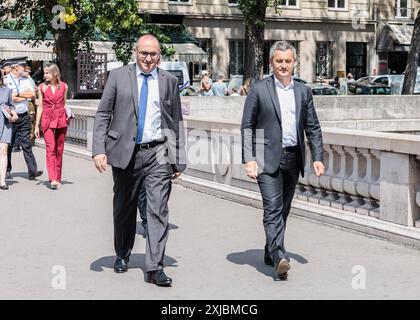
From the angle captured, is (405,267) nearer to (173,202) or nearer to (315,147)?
(315,147)

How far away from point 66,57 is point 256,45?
10087mm

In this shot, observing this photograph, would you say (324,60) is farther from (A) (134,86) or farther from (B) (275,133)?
(A) (134,86)

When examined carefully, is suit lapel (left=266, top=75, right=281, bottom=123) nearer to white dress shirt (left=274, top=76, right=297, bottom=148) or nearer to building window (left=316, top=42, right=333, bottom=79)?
white dress shirt (left=274, top=76, right=297, bottom=148)

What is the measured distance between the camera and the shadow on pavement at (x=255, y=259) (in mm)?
7902

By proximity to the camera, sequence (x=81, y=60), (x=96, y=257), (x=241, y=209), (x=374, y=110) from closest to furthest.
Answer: (x=96, y=257) → (x=241, y=209) → (x=81, y=60) → (x=374, y=110)

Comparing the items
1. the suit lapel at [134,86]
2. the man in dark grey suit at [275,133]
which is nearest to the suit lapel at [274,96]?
the man in dark grey suit at [275,133]

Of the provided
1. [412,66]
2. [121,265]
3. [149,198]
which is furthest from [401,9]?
[149,198]

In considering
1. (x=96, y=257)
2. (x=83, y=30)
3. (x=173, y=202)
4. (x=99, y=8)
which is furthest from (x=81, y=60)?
(x=96, y=257)

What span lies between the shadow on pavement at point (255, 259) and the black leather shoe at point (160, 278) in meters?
0.89

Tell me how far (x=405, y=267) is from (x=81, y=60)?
64.1 ft

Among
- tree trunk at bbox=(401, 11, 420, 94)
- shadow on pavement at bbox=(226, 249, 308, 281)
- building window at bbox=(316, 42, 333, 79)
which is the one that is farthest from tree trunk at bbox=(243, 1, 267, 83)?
shadow on pavement at bbox=(226, 249, 308, 281)

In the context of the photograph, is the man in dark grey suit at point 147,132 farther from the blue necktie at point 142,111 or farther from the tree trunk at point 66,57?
the tree trunk at point 66,57

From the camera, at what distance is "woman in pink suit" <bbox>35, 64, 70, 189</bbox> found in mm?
13555

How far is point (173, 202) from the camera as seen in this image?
40.4 feet
